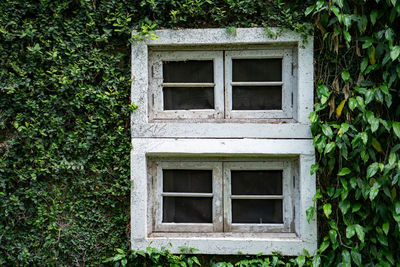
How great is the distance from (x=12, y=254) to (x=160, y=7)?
2.11 m

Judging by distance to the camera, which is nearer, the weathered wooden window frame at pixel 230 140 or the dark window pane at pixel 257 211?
the weathered wooden window frame at pixel 230 140

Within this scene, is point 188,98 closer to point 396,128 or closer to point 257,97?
point 257,97

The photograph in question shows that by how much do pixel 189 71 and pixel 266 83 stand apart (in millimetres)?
592

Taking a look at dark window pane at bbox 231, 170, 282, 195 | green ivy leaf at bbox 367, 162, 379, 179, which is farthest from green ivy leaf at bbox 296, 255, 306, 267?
green ivy leaf at bbox 367, 162, 379, 179

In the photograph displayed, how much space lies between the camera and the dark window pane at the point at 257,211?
8.20 feet

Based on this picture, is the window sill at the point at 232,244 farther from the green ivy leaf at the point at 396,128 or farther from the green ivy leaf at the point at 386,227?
the green ivy leaf at the point at 396,128

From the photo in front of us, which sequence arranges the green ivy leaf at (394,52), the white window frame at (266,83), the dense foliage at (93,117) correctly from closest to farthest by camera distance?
the green ivy leaf at (394,52) → the dense foliage at (93,117) → the white window frame at (266,83)

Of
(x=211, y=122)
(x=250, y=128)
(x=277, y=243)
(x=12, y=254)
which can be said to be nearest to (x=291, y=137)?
(x=250, y=128)

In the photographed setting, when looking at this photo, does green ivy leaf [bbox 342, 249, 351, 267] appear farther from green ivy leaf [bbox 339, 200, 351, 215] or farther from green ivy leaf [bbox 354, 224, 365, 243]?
green ivy leaf [bbox 339, 200, 351, 215]

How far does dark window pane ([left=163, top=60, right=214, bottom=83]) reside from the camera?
2518mm

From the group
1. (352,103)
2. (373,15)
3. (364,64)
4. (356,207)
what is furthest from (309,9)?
(356,207)

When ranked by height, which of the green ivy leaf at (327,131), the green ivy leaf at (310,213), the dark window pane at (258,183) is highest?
the green ivy leaf at (327,131)

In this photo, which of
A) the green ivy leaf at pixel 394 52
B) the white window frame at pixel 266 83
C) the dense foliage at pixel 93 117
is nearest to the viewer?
the green ivy leaf at pixel 394 52

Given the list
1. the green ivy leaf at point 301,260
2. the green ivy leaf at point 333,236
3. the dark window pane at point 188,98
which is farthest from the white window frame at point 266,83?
the green ivy leaf at point 301,260
